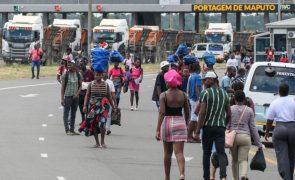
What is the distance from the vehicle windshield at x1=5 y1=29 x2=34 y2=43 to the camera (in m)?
68.6

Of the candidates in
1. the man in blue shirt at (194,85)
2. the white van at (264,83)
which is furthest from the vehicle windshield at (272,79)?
the man in blue shirt at (194,85)

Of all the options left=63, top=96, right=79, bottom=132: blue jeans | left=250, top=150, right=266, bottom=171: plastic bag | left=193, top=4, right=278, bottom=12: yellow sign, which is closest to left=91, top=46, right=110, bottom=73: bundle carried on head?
left=63, top=96, right=79, bottom=132: blue jeans

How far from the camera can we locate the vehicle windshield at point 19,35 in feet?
225

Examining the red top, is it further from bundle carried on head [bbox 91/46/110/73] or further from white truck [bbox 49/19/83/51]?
white truck [bbox 49/19/83/51]

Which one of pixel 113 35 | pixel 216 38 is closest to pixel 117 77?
pixel 113 35

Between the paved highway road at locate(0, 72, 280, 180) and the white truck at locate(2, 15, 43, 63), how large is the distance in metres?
36.5

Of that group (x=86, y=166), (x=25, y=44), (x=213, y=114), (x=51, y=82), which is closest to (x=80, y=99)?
(x=86, y=166)

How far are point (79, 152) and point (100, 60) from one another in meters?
2.98

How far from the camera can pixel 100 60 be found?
71.3 feet

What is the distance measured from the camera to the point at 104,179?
1552 centimetres

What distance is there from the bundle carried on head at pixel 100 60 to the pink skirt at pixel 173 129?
5.70m

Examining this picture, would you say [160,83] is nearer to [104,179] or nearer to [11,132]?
[11,132]

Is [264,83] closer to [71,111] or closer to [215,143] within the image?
[71,111]

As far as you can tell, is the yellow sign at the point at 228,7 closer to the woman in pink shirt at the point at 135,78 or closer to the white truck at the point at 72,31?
the white truck at the point at 72,31
